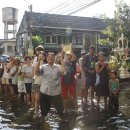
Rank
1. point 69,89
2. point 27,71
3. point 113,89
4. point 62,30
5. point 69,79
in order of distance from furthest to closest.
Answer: point 62,30 → point 27,71 → point 69,89 → point 69,79 → point 113,89

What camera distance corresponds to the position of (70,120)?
891 centimetres

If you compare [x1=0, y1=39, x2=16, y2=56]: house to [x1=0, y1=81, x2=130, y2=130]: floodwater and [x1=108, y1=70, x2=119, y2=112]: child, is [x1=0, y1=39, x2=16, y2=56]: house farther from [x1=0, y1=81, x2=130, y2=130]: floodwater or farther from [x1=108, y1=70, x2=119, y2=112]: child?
[x1=108, y1=70, x2=119, y2=112]: child

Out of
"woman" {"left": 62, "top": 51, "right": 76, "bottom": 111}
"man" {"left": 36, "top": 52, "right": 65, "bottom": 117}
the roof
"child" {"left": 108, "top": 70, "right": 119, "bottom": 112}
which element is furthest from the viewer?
the roof

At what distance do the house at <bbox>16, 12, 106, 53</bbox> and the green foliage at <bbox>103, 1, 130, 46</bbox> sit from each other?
65.1ft

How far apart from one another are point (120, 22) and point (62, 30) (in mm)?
23303

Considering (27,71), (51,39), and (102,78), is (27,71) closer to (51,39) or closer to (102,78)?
(102,78)

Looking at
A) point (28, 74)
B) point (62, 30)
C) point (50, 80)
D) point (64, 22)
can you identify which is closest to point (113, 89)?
point (50, 80)

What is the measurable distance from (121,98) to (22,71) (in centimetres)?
392

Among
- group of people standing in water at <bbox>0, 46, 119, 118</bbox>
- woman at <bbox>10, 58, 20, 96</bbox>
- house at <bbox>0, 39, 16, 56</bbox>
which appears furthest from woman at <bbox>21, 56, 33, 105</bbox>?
house at <bbox>0, 39, 16, 56</bbox>

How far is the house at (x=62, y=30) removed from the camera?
54.2 meters

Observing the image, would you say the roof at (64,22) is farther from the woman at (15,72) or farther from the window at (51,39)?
the woman at (15,72)

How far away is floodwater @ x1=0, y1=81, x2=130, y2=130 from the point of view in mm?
8219

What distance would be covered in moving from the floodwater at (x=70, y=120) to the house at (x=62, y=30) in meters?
41.8

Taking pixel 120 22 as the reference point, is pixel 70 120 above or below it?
below
